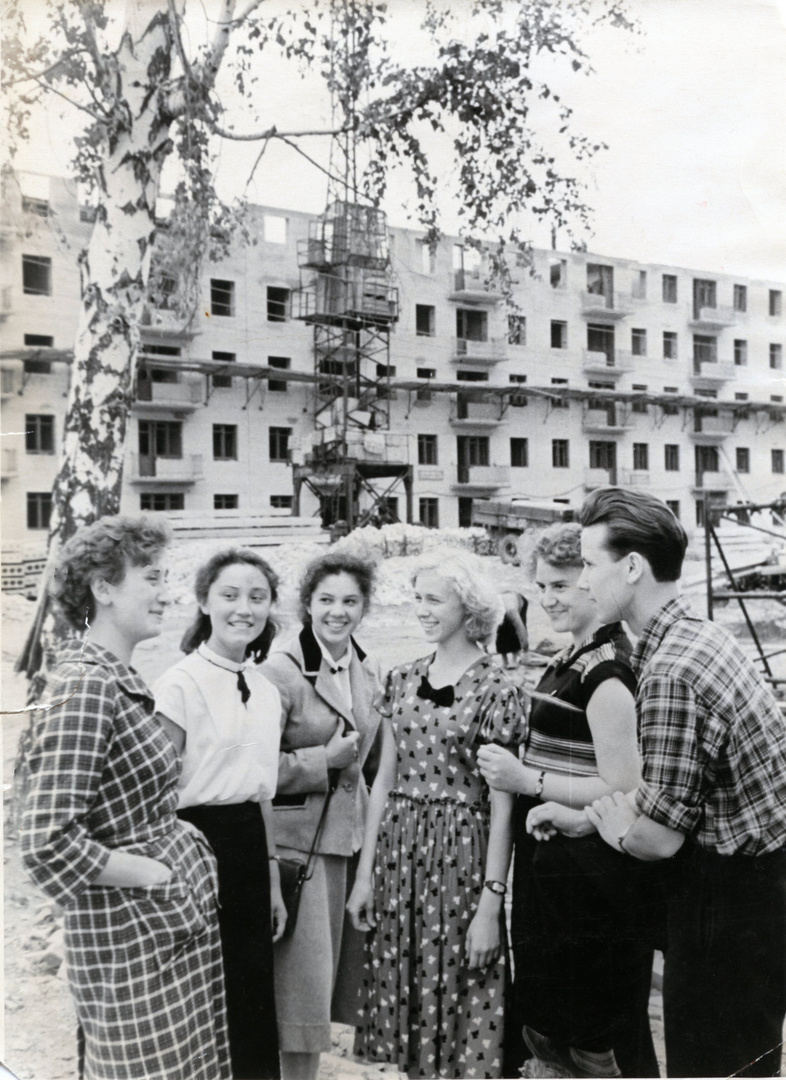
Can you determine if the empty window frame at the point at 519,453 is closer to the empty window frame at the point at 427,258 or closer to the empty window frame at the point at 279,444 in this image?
the empty window frame at the point at 427,258

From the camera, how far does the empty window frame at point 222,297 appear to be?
2.81m

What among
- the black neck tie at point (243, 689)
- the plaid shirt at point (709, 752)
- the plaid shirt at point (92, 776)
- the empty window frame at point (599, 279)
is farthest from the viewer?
the empty window frame at point (599, 279)

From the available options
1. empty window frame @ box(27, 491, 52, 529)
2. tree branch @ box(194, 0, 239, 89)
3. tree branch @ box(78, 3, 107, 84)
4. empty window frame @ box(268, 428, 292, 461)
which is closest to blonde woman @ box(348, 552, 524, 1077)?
empty window frame @ box(268, 428, 292, 461)

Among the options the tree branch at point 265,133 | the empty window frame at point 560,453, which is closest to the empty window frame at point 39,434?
the tree branch at point 265,133

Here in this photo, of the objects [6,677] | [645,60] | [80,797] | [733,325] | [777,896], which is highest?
[645,60]

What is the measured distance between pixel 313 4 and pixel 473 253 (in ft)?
3.04

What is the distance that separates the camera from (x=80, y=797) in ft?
7.80

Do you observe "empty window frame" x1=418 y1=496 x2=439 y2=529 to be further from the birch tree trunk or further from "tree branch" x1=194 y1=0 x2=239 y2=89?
"tree branch" x1=194 y1=0 x2=239 y2=89

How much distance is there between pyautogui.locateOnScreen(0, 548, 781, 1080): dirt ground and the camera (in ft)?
8.80

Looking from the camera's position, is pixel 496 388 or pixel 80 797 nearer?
pixel 80 797

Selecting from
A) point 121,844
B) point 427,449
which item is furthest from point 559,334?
point 121,844

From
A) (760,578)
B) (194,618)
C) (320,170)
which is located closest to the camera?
(194,618)

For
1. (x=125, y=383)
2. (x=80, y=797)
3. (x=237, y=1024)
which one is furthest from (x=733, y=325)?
(x=237, y=1024)

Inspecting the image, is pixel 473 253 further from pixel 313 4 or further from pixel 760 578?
pixel 760 578
